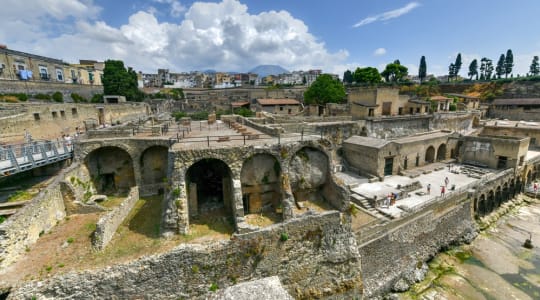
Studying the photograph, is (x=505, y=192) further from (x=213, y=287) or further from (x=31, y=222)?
(x=31, y=222)

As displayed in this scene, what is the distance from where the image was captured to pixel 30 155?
13.2 m

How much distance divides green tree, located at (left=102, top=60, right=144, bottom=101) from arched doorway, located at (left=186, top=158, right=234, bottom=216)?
42019mm

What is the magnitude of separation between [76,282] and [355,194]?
1964cm

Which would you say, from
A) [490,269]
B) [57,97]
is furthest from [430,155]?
[57,97]

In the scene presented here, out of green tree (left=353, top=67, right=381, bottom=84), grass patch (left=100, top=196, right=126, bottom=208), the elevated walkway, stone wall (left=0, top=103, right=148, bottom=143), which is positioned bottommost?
grass patch (left=100, top=196, right=126, bottom=208)

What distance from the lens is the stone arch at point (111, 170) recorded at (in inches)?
697

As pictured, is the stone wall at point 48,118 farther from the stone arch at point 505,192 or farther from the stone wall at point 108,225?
the stone arch at point 505,192

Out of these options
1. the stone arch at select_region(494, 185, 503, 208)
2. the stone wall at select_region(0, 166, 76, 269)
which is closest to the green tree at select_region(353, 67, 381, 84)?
the stone arch at select_region(494, 185, 503, 208)

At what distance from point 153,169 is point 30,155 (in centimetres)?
694

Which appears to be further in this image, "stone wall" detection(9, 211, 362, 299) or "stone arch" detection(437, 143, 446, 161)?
"stone arch" detection(437, 143, 446, 161)

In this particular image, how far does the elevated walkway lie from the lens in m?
12.0

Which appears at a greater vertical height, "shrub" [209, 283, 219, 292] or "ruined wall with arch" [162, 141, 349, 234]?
"ruined wall with arch" [162, 141, 349, 234]

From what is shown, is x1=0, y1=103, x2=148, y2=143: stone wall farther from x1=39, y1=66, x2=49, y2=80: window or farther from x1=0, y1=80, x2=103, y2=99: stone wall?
x1=39, y1=66, x2=49, y2=80: window

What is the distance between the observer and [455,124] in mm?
41031
